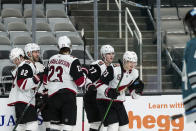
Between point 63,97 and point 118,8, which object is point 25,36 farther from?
point 63,97

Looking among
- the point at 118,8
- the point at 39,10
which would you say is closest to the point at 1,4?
the point at 39,10

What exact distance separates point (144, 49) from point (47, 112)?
1714 millimetres

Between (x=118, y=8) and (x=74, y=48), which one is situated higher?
(x=118, y=8)

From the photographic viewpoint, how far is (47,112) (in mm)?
7180

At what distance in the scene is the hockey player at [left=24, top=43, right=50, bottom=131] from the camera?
23.3 feet

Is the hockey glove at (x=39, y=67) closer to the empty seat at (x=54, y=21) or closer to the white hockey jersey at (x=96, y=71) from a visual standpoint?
the white hockey jersey at (x=96, y=71)

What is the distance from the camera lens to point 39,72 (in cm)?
709

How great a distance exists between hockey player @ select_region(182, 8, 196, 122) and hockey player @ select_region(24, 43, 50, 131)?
350 cm

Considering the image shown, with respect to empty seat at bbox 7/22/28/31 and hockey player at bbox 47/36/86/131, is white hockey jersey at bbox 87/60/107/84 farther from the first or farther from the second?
empty seat at bbox 7/22/28/31

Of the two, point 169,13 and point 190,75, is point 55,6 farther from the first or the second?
point 190,75

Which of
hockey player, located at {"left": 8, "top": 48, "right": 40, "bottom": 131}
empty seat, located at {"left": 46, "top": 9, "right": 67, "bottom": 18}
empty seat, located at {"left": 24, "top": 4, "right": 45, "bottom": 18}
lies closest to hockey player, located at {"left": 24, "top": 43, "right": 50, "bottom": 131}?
hockey player, located at {"left": 8, "top": 48, "right": 40, "bottom": 131}

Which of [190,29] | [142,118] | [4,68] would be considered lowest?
[142,118]

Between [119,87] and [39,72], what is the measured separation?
3.28 ft

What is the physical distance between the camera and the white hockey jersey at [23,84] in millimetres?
6848
